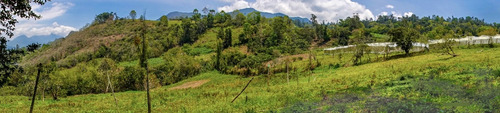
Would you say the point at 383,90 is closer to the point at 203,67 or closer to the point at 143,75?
the point at 143,75

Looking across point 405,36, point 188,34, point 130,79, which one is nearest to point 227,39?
point 188,34

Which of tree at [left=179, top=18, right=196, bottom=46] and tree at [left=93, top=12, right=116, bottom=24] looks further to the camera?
tree at [left=93, top=12, right=116, bottom=24]

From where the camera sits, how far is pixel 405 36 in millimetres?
45344

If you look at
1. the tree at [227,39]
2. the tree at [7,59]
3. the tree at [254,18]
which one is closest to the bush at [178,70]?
the tree at [227,39]

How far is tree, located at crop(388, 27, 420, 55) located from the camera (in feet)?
148

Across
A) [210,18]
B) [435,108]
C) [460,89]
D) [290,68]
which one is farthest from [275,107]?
[210,18]

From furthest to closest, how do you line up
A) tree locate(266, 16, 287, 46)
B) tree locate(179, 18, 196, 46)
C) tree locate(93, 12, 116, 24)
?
tree locate(93, 12, 116, 24) → tree locate(179, 18, 196, 46) → tree locate(266, 16, 287, 46)

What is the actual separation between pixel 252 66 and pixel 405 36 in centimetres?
2720

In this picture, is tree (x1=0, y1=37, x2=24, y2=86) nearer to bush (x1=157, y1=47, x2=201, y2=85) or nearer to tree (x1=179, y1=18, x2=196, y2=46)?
bush (x1=157, y1=47, x2=201, y2=85)

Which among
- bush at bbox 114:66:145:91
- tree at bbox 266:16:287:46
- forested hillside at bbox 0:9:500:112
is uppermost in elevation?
tree at bbox 266:16:287:46

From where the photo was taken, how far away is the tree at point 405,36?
45.2 metres

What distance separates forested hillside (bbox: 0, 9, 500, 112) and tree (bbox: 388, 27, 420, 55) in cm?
16

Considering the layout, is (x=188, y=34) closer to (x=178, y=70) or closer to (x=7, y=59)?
(x=178, y=70)

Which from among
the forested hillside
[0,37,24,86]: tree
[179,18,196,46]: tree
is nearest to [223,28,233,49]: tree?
the forested hillside
